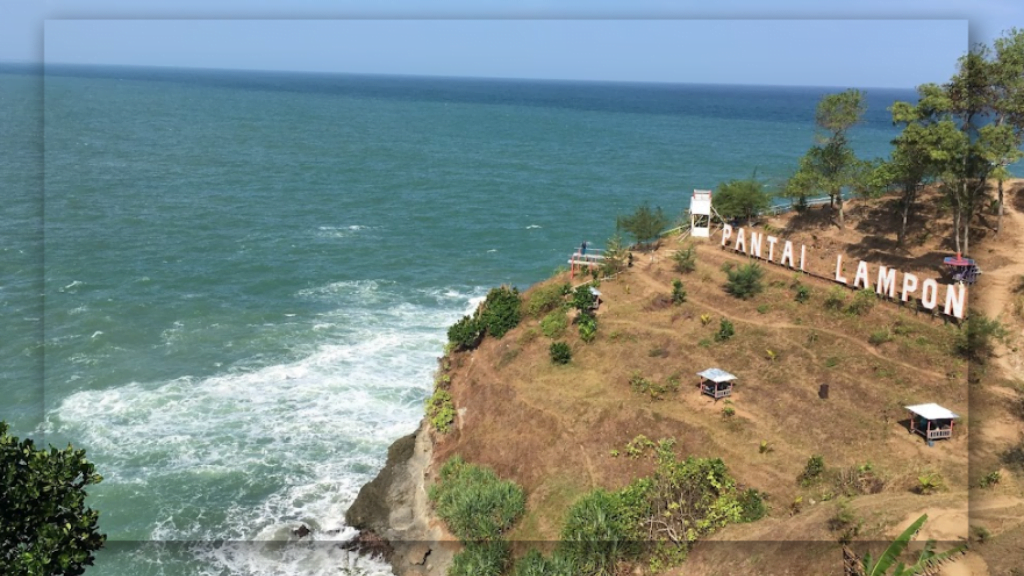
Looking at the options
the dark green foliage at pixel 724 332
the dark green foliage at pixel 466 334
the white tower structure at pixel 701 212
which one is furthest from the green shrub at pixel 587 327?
the white tower structure at pixel 701 212

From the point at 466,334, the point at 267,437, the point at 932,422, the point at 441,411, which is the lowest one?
the point at 267,437

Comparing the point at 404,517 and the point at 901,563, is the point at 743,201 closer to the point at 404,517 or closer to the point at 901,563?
the point at 404,517

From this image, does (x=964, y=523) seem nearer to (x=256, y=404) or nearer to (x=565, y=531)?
(x=565, y=531)

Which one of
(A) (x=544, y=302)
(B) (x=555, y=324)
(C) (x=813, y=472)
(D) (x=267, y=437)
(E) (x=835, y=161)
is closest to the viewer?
(C) (x=813, y=472)

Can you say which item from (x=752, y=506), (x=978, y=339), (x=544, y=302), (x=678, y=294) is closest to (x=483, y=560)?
(x=752, y=506)

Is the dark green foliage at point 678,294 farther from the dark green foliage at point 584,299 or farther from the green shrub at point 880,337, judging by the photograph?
the green shrub at point 880,337

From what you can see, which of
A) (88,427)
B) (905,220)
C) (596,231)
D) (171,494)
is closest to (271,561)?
(171,494)

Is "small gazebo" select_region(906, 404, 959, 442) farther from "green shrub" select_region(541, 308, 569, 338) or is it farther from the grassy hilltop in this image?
"green shrub" select_region(541, 308, 569, 338)
